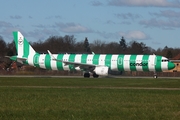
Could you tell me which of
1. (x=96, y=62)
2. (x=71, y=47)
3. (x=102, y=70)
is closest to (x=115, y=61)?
(x=102, y=70)

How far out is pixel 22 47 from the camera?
67.4m

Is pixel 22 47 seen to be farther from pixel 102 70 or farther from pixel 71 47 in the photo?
pixel 71 47

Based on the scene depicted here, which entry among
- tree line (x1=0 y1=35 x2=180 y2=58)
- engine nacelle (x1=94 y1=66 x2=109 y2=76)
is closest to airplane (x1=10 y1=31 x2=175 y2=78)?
engine nacelle (x1=94 y1=66 x2=109 y2=76)

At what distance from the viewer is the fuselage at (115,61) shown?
59.3m

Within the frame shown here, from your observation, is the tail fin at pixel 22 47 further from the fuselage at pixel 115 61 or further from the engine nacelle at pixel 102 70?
the engine nacelle at pixel 102 70

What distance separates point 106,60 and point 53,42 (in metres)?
72.2

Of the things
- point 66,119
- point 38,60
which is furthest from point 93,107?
point 38,60

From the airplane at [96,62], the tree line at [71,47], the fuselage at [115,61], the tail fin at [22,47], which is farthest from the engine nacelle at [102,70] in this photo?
the tree line at [71,47]

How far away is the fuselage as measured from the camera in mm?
59312

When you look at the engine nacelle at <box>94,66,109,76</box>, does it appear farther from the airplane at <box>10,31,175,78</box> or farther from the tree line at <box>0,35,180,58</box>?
the tree line at <box>0,35,180,58</box>

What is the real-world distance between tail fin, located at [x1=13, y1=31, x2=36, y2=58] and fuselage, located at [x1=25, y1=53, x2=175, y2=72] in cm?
115

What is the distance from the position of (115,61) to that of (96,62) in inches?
108

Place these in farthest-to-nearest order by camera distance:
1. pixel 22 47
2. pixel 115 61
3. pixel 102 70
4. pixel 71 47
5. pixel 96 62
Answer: pixel 71 47
pixel 22 47
pixel 96 62
pixel 115 61
pixel 102 70

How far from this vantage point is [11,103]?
2139 cm
